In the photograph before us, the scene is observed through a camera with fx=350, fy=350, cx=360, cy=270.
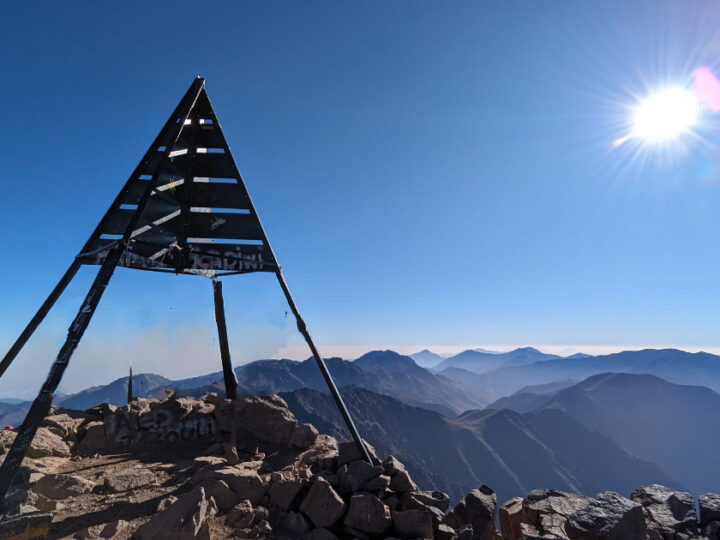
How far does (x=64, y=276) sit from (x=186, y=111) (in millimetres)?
4772

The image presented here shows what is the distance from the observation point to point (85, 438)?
10750 mm

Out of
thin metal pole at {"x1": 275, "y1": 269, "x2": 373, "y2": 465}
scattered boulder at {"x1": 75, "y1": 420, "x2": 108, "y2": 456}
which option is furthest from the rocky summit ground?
scattered boulder at {"x1": 75, "y1": 420, "x2": 108, "y2": 456}

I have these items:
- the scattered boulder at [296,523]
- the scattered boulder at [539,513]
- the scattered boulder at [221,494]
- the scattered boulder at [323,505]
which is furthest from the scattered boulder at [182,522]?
the scattered boulder at [539,513]

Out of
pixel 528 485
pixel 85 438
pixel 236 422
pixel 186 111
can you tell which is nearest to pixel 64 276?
pixel 186 111

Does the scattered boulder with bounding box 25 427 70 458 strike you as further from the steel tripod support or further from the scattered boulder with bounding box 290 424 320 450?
the scattered boulder with bounding box 290 424 320 450

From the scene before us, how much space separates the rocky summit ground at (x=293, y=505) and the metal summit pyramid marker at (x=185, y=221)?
4.34 feet

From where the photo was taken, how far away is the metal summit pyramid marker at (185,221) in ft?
25.9

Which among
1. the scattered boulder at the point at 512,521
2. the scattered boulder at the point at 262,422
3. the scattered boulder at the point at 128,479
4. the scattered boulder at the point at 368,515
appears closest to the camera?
the scattered boulder at the point at 368,515

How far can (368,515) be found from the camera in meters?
6.50

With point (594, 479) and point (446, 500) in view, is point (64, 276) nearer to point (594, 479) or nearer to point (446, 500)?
point (446, 500)

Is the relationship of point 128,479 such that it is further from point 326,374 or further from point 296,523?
point 326,374

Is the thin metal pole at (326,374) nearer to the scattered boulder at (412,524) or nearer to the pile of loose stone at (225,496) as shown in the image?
the pile of loose stone at (225,496)

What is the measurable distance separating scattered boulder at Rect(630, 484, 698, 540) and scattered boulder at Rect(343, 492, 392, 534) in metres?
4.42

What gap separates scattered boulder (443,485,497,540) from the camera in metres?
6.89
